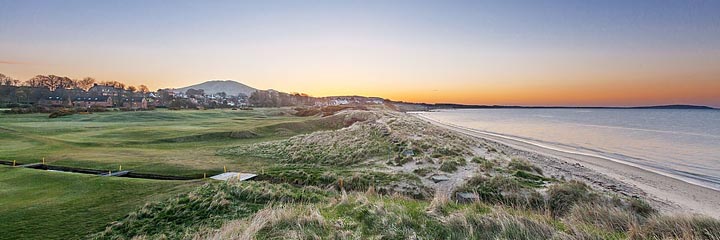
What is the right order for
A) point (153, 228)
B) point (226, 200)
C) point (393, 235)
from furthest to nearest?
point (226, 200) → point (153, 228) → point (393, 235)

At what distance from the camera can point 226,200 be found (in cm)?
930

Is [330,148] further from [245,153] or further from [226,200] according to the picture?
[226,200]

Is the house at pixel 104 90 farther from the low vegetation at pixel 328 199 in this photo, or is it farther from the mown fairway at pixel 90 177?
the low vegetation at pixel 328 199

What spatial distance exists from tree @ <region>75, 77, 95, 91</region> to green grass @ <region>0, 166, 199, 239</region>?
493ft

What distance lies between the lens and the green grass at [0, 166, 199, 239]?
7.85m

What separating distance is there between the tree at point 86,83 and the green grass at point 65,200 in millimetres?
150384

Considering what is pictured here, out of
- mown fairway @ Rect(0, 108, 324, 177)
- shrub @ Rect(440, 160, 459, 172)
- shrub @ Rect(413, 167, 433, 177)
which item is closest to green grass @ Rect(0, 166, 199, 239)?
mown fairway @ Rect(0, 108, 324, 177)

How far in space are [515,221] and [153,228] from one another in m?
7.94

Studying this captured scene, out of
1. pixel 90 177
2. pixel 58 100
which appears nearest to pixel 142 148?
pixel 90 177

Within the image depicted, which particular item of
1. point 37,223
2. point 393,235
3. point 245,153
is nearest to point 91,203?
point 37,223


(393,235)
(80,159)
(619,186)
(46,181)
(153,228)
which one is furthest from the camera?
(80,159)

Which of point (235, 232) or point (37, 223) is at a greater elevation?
point (235, 232)

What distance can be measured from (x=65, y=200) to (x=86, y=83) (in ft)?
526

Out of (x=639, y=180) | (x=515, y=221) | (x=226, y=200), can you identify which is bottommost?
(x=639, y=180)
